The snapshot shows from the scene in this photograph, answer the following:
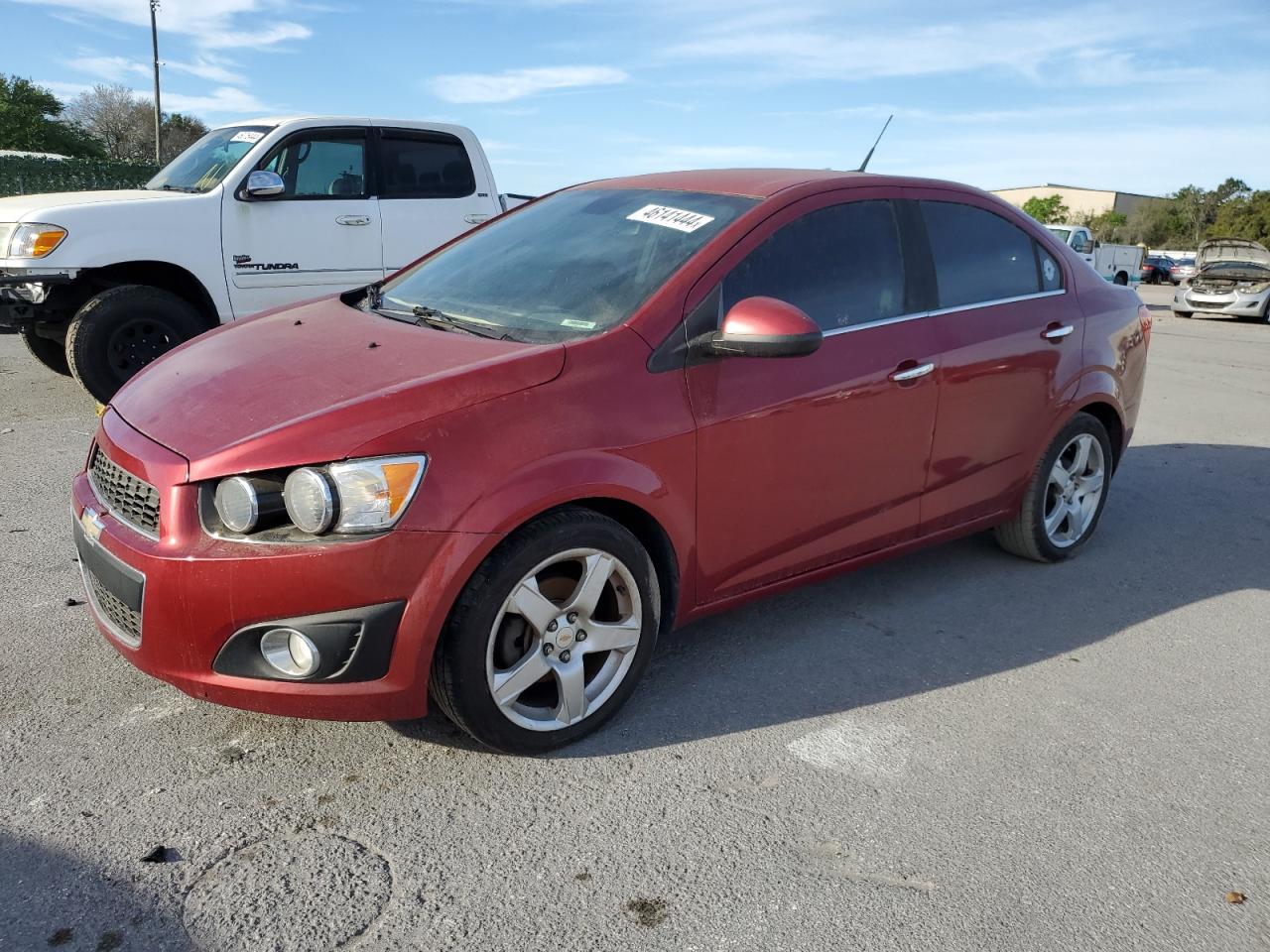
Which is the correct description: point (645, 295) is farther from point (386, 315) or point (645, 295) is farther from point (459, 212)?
point (459, 212)

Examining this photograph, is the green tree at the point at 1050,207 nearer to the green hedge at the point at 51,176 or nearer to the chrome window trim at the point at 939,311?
the green hedge at the point at 51,176

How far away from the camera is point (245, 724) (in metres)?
Result: 2.98

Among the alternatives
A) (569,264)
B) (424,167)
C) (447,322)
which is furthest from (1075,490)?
(424,167)

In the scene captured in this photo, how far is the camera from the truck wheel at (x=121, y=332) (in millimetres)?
6484

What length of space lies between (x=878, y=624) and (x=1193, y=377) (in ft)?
30.0

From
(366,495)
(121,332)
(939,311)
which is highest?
(939,311)

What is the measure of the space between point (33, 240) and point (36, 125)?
185 ft

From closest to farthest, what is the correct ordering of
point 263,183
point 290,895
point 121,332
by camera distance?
point 290,895
point 121,332
point 263,183

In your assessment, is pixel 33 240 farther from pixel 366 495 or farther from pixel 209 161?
pixel 366 495

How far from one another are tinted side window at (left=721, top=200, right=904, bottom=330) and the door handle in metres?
0.21

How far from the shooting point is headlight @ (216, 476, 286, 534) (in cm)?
251

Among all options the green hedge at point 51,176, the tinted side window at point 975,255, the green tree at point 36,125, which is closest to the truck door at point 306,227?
the tinted side window at point 975,255

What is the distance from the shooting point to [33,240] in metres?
6.38

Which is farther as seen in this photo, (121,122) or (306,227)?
(121,122)
